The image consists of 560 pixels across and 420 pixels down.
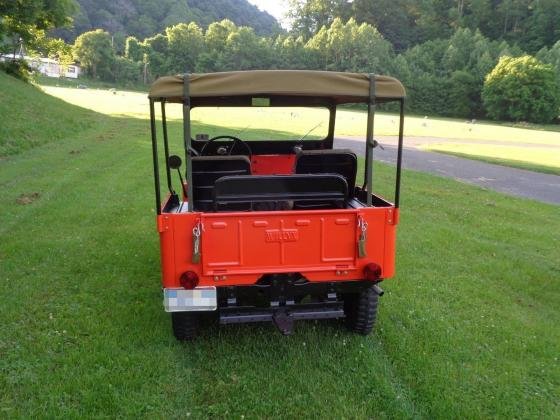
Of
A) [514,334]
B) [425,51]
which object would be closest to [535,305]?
[514,334]

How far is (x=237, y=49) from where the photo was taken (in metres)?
100

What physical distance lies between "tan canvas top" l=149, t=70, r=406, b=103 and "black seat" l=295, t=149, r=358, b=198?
85cm

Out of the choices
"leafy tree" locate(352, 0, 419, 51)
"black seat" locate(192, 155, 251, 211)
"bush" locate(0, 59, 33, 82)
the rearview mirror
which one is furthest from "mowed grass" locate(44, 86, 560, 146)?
"leafy tree" locate(352, 0, 419, 51)

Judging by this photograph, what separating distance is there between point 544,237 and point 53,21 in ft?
97.4

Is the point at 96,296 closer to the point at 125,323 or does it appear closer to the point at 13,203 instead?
the point at 125,323

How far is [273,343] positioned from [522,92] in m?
69.3

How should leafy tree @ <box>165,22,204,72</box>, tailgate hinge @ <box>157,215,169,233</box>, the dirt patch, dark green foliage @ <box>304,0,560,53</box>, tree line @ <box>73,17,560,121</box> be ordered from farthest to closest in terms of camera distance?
leafy tree @ <box>165,22,204,72</box>, dark green foliage @ <box>304,0,560,53</box>, tree line @ <box>73,17,560,121</box>, the dirt patch, tailgate hinge @ <box>157,215,169,233</box>

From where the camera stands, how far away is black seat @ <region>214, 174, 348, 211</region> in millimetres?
3953

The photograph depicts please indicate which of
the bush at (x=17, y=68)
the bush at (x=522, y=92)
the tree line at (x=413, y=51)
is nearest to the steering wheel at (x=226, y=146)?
the bush at (x=17, y=68)

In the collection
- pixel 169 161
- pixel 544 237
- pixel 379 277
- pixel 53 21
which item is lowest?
pixel 544 237

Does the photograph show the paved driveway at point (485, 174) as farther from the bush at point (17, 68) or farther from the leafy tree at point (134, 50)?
the leafy tree at point (134, 50)

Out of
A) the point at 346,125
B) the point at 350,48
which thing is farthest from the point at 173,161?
the point at 350,48

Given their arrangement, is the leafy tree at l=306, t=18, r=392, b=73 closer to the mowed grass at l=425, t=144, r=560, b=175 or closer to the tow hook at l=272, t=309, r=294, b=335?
the mowed grass at l=425, t=144, r=560, b=175

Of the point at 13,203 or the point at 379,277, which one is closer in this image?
the point at 379,277
